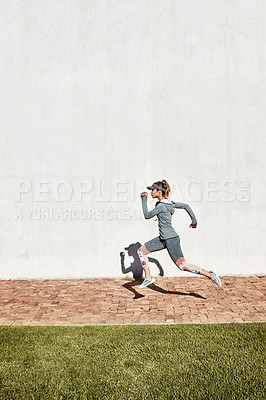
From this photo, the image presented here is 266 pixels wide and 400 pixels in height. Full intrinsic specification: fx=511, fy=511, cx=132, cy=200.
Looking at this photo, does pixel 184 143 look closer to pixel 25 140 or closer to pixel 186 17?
pixel 186 17

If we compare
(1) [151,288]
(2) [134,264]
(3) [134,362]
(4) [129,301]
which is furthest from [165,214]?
(3) [134,362]

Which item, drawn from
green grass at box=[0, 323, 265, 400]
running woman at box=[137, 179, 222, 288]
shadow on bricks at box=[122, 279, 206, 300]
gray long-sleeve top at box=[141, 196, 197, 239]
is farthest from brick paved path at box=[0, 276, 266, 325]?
gray long-sleeve top at box=[141, 196, 197, 239]

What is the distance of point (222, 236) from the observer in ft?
34.3

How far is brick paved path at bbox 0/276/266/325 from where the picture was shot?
7.83 metres

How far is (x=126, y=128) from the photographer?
10312 millimetres

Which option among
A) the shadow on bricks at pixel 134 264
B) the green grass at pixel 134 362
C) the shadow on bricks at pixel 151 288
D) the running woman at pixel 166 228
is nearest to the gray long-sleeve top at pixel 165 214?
the running woman at pixel 166 228

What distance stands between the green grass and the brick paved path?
535 millimetres

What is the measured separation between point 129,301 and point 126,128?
11.6ft

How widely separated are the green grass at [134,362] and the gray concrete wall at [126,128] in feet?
11.0

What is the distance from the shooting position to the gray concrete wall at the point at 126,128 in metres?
10.2

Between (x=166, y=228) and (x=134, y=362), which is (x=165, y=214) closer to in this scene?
(x=166, y=228)

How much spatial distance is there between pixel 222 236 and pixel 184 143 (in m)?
2.05

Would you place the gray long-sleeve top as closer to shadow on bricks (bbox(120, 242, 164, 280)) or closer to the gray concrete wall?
the gray concrete wall

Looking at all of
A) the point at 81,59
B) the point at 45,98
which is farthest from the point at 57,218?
the point at 81,59
